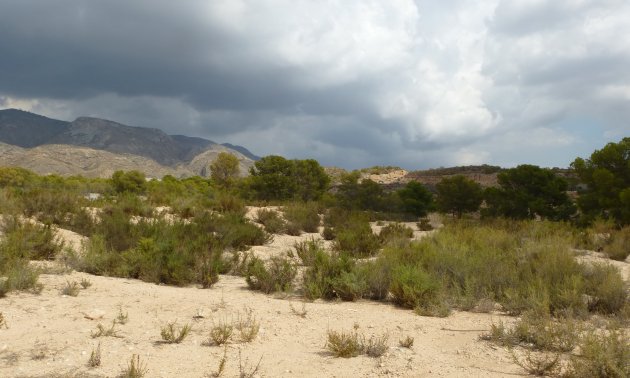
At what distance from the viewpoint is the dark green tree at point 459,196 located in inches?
1017

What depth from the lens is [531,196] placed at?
70.7ft

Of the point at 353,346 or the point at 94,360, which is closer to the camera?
the point at 94,360

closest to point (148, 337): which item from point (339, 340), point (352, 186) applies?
point (339, 340)

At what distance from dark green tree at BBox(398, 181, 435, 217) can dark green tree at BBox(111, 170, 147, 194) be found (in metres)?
18.4

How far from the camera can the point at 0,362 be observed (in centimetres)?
456

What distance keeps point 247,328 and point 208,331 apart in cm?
48

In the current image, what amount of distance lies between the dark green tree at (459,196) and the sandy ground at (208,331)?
1960 centimetres

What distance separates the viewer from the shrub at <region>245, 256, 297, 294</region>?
8.11 meters

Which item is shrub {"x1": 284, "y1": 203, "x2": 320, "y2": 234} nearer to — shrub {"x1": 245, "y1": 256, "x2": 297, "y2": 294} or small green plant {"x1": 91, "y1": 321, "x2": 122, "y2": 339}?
shrub {"x1": 245, "y1": 256, "x2": 297, "y2": 294}

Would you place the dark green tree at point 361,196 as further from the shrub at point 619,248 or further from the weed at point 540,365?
the weed at point 540,365

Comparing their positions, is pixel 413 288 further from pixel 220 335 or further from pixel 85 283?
pixel 85 283

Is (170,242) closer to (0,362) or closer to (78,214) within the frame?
(78,214)

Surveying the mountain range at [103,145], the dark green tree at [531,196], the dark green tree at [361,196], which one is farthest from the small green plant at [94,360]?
the mountain range at [103,145]

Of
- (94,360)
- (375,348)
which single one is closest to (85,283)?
(94,360)
